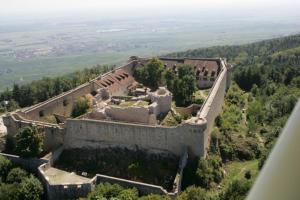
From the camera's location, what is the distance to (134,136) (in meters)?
31.8

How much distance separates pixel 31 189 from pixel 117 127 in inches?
325

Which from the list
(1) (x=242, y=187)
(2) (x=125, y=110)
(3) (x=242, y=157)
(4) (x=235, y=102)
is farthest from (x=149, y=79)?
(1) (x=242, y=187)

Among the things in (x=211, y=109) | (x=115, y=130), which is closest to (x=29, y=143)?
(x=115, y=130)

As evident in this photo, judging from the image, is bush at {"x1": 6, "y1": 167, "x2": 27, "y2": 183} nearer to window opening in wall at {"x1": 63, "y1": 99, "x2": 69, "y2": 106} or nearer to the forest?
the forest

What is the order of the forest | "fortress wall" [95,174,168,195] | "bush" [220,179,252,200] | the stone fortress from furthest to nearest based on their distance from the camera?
the stone fortress < the forest < "fortress wall" [95,174,168,195] < "bush" [220,179,252,200]

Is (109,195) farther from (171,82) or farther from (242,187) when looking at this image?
(171,82)

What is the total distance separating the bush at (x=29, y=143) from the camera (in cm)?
3300

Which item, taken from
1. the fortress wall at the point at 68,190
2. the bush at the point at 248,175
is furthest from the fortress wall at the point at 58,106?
the bush at the point at 248,175

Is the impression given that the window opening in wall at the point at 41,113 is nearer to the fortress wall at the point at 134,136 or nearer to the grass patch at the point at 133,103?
the fortress wall at the point at 134,136

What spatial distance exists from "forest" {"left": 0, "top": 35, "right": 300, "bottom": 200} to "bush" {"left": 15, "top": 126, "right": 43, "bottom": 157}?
317 inches

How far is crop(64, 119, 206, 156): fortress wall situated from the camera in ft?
100

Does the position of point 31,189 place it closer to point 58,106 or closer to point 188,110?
point 58,106

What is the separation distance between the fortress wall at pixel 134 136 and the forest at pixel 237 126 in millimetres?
1732

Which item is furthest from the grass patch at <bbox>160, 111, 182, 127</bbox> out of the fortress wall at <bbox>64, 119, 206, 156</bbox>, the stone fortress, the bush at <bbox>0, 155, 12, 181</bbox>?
the bush at <bbox>0, 155, 12, 181</bbox>
